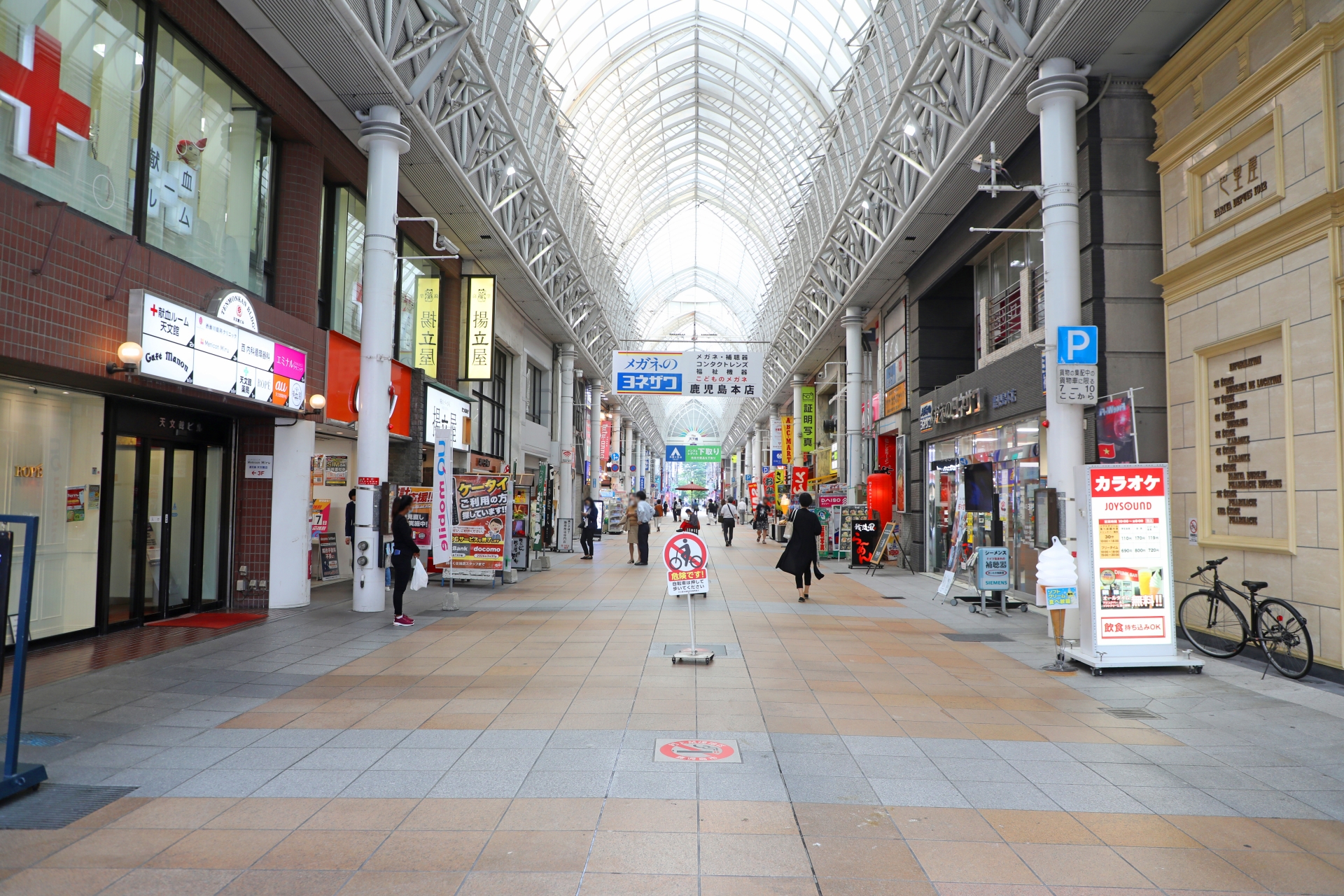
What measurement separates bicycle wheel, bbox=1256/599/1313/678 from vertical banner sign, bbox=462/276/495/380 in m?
15.5

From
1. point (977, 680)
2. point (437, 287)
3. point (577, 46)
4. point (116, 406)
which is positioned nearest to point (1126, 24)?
point (977, 680)

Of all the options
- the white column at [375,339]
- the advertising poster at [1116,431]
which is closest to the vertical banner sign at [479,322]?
the white column at [375,339]

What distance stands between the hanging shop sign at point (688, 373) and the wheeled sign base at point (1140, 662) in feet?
55.4

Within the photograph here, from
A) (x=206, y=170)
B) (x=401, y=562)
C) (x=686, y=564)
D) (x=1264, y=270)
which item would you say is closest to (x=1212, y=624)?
(x=1264, y=270)

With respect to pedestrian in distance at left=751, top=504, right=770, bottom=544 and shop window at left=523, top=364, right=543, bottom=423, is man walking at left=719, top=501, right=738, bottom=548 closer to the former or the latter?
pedestrian in distance at left=751, top=504, right=770, bottom=544

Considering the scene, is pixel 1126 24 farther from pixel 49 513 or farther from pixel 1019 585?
pixel 49 513

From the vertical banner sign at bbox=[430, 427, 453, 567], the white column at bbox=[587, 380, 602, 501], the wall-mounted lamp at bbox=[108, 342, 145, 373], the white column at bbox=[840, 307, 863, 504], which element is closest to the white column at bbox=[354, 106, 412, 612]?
the vertical banner sign at bbox=[430, 427, 453, 567]

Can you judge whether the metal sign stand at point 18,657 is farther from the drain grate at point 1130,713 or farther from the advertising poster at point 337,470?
the advertising poster at point 337,470

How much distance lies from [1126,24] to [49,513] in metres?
12.9

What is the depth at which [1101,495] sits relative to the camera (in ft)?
26.7

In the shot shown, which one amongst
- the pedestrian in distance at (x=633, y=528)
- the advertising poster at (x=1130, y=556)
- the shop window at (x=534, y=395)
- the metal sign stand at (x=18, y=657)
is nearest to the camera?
the metal sign stand at (x=18, y=657)

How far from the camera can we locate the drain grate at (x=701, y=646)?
8945 mm

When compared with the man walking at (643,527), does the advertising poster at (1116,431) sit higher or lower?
higher

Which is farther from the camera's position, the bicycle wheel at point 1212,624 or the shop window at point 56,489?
the bicycle wheel at point 1212,624
